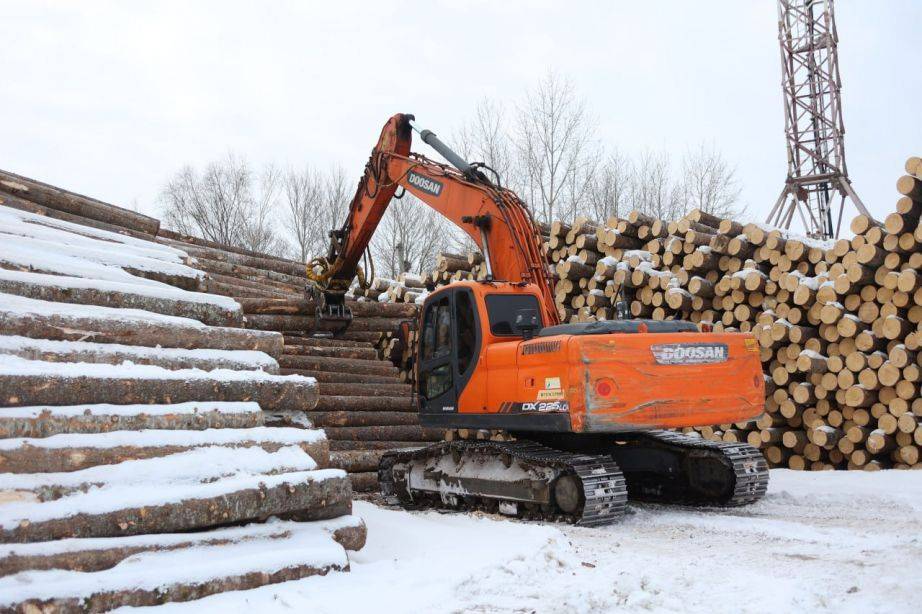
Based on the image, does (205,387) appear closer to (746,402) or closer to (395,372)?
(746,402)

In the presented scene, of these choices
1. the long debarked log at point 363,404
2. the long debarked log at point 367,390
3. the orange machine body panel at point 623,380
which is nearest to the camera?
the orange machine body panel at point 623,380

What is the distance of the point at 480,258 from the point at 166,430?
818cm

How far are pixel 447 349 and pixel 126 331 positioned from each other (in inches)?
131

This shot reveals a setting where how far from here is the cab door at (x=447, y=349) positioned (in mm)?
7523

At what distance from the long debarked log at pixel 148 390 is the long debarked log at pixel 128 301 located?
1063 mm

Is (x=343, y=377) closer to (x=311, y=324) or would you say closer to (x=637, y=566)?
(x=311, y=324)

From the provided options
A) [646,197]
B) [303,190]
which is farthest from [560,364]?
[303,190]

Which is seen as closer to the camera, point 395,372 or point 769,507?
point 769,507

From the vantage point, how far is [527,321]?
7.46 metres

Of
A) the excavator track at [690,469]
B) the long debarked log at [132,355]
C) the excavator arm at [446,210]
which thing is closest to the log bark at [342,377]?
the excavator arm at [446,210]

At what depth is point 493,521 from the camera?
6.38 meters

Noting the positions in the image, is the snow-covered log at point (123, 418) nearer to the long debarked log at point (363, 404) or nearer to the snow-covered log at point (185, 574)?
the snow-covered log at point (185, 574)

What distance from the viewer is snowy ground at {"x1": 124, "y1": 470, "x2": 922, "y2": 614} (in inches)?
156

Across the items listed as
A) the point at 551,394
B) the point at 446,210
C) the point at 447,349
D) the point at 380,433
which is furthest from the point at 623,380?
the point at 380,433
